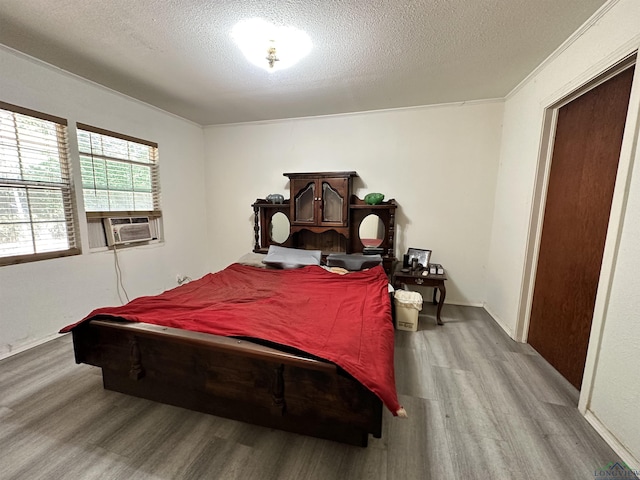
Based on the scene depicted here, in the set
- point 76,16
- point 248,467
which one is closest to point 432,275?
point 248,467

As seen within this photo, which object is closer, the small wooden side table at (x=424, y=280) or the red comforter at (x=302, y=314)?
the red comforter at (x=302, y=314)

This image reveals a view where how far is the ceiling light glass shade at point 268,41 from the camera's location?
1.76 m

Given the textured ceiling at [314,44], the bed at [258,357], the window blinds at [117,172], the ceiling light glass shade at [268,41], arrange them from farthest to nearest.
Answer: the window blinds at [117,172], the ceiling light glass shade at [268,41], the textured ceiling at [314,44], the bed at [258,357]

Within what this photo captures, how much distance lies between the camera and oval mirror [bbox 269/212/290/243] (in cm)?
368

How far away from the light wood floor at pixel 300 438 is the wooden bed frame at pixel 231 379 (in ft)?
0.28

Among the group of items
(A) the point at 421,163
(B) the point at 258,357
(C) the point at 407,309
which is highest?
(A) the point at 421,163

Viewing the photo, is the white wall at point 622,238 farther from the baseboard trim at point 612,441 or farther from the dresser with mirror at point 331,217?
the dresser with mirror at point 331,217

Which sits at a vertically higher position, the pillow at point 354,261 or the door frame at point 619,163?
the door frame at point 619,163

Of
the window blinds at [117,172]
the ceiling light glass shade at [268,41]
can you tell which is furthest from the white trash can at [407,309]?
the window blinds at [117,172]

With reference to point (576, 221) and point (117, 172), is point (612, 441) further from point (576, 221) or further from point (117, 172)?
point (117, 172)

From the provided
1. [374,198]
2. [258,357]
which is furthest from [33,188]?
[374,198]

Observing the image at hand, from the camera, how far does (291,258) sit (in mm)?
3016

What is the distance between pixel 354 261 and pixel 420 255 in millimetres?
860

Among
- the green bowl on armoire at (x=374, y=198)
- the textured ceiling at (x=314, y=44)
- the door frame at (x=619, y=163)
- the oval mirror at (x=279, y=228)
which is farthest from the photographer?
the oval mirror at (x=279, y=228)
